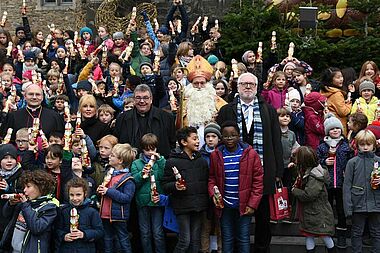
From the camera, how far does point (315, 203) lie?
7590 mm

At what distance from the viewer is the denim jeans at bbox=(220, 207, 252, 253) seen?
7.24 m

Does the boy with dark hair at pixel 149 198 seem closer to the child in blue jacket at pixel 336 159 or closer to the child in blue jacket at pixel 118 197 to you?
the child in blue jacket at pixel 118 197

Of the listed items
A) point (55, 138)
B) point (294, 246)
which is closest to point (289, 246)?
point (294, 246)

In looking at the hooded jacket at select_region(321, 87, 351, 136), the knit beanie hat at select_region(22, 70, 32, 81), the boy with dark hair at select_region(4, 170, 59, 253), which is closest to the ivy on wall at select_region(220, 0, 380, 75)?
the hooded jacket at select_region(321, 87, 351, 136)

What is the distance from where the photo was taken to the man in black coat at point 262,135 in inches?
291

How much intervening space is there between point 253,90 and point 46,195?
2483 mm

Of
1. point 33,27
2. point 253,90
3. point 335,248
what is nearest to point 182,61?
point 253,90

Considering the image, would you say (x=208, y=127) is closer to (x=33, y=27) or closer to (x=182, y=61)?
(x=182, y=61)

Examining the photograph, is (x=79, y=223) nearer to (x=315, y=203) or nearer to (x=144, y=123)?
(x=144, y=123)

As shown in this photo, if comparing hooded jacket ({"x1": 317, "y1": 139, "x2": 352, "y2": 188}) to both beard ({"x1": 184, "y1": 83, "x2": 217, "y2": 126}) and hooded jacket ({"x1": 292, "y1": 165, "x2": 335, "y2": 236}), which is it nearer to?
hooded jacket ({"x1": 292, "y1": 165, "x2": 335, "y2": 236})

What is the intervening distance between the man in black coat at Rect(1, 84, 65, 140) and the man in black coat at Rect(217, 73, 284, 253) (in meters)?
2.12

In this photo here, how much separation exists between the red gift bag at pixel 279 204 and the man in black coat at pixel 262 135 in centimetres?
16

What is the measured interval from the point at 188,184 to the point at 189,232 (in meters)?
0.54

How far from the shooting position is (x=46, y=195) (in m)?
6.68
